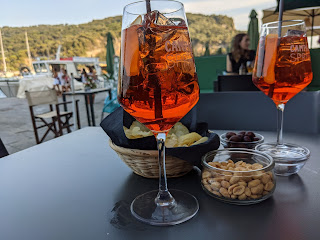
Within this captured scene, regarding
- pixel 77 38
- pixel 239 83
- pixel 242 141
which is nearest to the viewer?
pixel 242 141

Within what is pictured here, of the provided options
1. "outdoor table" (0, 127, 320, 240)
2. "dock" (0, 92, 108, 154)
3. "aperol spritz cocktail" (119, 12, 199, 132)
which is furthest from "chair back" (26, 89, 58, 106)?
"aperol spritz cocktail" (119, 12, 199, 132)

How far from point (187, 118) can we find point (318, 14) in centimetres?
569

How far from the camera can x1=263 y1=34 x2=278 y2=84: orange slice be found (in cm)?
58

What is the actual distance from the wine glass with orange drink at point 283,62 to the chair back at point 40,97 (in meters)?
3.16

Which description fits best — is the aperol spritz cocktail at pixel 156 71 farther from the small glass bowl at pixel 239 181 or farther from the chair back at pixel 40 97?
the chair back at pixel 40 97

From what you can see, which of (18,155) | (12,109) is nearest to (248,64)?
(18,155)

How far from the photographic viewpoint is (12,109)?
7.31m

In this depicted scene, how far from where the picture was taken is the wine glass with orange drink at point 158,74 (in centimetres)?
39

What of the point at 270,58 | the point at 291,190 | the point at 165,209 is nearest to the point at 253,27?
the point at 270,58

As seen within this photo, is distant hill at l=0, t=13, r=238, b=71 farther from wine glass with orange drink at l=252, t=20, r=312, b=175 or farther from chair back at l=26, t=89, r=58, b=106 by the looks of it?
wine glass with orange drink at l=252, t=20, r=312, b=175

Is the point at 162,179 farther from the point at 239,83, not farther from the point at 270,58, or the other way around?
the point at 239,83

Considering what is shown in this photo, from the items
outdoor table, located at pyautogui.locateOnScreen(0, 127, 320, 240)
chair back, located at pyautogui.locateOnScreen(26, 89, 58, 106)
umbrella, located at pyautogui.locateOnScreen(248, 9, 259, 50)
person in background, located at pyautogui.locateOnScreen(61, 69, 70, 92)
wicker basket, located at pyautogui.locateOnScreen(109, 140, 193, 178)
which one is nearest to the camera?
outdoor table, located at pyautogui.locateOnScreen(0, 127, 320, 240)

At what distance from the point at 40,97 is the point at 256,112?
2.88 metres

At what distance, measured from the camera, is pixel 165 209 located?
1.33 feet
